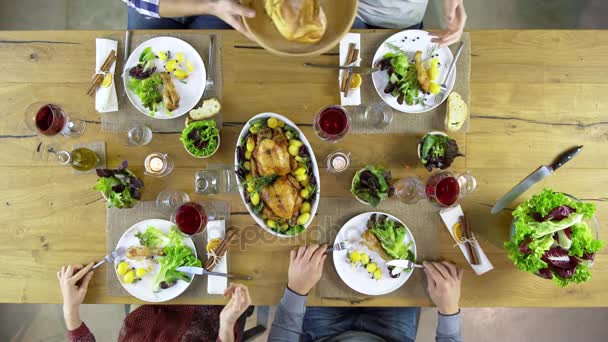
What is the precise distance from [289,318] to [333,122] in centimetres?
72

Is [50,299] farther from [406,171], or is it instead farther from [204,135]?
[406,171]

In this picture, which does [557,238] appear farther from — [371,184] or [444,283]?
[371,184]

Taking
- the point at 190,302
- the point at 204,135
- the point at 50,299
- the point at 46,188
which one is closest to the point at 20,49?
the point at 46,188

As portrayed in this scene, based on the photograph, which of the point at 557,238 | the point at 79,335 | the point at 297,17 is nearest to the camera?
the point at 297,17

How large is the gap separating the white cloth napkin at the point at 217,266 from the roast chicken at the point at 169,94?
17.0 inches

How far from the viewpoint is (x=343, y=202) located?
1.36m

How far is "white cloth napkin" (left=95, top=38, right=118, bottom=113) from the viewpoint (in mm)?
1359

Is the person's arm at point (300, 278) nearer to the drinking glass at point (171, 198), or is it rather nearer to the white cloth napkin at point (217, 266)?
the white cloth napkin at point (217, 266)

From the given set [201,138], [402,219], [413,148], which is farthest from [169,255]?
[413,148]

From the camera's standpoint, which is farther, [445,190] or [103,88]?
[103,88]

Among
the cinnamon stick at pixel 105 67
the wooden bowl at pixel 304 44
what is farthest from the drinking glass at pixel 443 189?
the cinnamon stick at pixel 105 67

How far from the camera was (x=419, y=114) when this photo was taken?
1360 millimetres

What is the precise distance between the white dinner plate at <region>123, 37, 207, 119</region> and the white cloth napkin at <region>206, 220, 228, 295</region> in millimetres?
413

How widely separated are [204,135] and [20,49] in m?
0.78
